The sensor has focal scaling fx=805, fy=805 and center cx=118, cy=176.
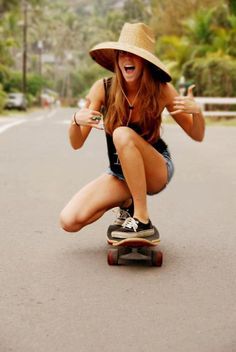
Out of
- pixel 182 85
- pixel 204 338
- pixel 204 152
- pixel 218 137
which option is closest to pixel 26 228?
pixel 204 338

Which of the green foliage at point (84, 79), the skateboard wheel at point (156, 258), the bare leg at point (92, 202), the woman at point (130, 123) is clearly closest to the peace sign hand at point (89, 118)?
the woman at point (130, 123)

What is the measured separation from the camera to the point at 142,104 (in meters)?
4.69

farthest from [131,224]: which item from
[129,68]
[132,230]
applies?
[129,68]

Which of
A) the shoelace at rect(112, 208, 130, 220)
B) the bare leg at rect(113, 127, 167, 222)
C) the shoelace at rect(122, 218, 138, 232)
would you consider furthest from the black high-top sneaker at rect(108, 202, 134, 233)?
the shoelace at rect(122, 218, 138, 232)

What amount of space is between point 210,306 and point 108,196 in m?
1.35

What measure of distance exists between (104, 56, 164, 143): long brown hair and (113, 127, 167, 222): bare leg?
0.11m

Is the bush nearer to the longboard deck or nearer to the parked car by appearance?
the parked car

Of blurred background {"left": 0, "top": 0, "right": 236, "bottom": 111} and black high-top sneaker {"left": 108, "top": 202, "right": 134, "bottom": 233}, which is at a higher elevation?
black high-top sneaker {"left": 108, "top": 202, "right": 134, "bottom": 233}

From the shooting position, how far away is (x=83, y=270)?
4492 millimetres

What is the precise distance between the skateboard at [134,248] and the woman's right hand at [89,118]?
0.67 meters

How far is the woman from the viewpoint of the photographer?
15.2 feet

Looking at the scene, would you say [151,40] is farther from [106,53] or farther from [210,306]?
[210,306]

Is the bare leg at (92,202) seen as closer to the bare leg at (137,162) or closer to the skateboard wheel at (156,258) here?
the bare leg at (137,162)

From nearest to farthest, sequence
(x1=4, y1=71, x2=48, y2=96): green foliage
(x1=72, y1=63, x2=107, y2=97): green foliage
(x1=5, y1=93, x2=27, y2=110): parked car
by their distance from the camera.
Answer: (x1=5, y1=93, x2=27, y2=110): parked car → (x1=4, y1=71, x2=48, y2=96): green foliage → (x1=72, y1=63, x2=107, y2=97): green foliage
